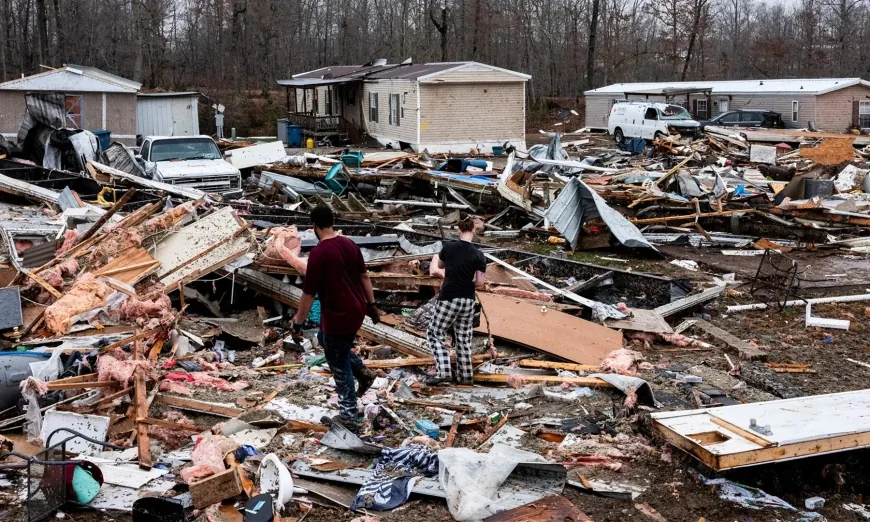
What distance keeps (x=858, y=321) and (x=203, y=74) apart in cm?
4784

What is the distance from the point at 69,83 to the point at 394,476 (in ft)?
89.5

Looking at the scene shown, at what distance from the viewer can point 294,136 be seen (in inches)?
1478

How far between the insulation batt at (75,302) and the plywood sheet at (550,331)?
412cm

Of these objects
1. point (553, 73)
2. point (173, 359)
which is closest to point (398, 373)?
point (173, 359)

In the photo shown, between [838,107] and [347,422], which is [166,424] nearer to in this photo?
[347,422]

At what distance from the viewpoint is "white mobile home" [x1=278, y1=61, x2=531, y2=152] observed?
32500 millimetres

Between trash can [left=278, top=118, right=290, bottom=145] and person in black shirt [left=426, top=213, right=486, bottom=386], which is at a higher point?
trash can [left=278, top=118, right=290, bottom=145]

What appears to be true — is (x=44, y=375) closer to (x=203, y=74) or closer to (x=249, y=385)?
(x=249, y=385)

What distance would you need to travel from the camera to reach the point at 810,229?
15859 mm

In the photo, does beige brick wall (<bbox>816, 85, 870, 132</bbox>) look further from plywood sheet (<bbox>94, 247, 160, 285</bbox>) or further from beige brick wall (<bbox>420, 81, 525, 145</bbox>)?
plywood sheet (<bbox>94, 247, 160, 285</bbox>)

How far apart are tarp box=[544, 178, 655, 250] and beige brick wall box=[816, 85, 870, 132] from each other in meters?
26.9

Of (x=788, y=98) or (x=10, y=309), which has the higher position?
(x=788, y=98)

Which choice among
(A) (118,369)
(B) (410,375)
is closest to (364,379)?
(B) (410,375)

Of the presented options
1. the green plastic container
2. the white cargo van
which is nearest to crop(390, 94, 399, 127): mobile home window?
the white cargo van
